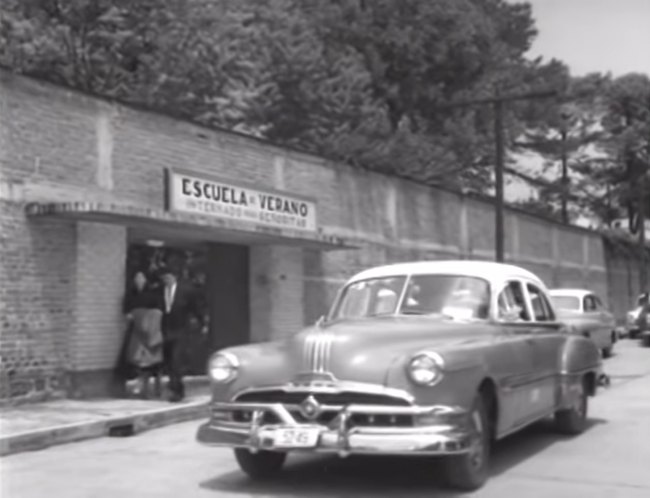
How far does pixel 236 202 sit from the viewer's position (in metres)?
15.8

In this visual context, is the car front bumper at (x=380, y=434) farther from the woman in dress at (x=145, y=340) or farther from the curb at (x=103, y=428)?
the woman in dress at (x=145, y=340)

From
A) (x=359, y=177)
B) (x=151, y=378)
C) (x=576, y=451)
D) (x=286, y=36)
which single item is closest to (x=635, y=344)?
(x=359, y=177)

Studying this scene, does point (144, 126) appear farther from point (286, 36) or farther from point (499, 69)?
point (499, 69)

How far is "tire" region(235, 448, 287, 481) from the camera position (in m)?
7.53

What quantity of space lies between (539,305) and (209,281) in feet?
26.3

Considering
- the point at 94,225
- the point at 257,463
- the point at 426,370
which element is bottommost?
the point at 257,463

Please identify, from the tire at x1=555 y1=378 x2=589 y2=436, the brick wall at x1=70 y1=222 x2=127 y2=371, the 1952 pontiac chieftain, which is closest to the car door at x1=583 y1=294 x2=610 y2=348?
the tire at x1=555 y1=378 x2=589 y2=436

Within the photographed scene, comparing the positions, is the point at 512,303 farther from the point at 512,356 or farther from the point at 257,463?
the point at 257,463

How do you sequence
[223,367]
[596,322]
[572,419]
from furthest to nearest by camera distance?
1. [596,322]
2. [572,419]
3. [223,367]

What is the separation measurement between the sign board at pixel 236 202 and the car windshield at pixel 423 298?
6335mm

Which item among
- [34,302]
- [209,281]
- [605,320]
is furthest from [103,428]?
[605,320]

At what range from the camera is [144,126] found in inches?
565

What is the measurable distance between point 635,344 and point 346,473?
21010mm

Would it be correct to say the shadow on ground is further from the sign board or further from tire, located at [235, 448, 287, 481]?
the sign board
